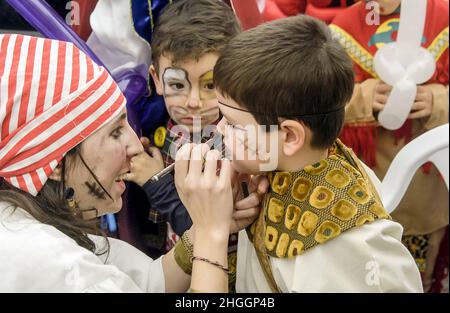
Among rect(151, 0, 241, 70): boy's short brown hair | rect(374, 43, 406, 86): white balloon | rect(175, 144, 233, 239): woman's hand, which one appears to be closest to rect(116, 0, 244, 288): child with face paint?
rect(151, 0, 241, 70): boy's short brown hair

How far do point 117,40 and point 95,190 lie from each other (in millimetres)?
211

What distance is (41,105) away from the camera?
0.61 meters

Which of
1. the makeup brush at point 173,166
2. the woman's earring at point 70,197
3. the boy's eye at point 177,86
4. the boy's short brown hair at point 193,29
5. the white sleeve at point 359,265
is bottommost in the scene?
the white sleeve at point 359,265

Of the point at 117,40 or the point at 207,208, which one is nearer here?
the point at 207,208

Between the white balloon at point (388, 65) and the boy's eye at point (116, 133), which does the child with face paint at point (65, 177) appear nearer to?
the boy's eye at point (116, 133)

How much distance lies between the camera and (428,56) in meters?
0.85

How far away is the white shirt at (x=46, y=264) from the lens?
59cm

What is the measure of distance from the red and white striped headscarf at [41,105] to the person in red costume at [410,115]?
38cm

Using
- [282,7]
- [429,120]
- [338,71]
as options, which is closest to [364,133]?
[429,120]

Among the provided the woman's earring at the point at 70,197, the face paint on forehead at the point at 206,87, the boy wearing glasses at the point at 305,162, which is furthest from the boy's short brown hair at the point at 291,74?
the woman's earring at the point at 70,197

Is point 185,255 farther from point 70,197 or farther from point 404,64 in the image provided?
point 404,64

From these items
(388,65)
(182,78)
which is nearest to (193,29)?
(182,78)

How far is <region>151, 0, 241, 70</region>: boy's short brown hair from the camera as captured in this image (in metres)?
0.76

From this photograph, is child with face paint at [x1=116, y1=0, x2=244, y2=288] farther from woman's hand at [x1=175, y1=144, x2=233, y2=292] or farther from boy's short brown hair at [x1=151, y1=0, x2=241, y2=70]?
woman's hand at [x1=175, y1=144, x2=233, y2=292]
